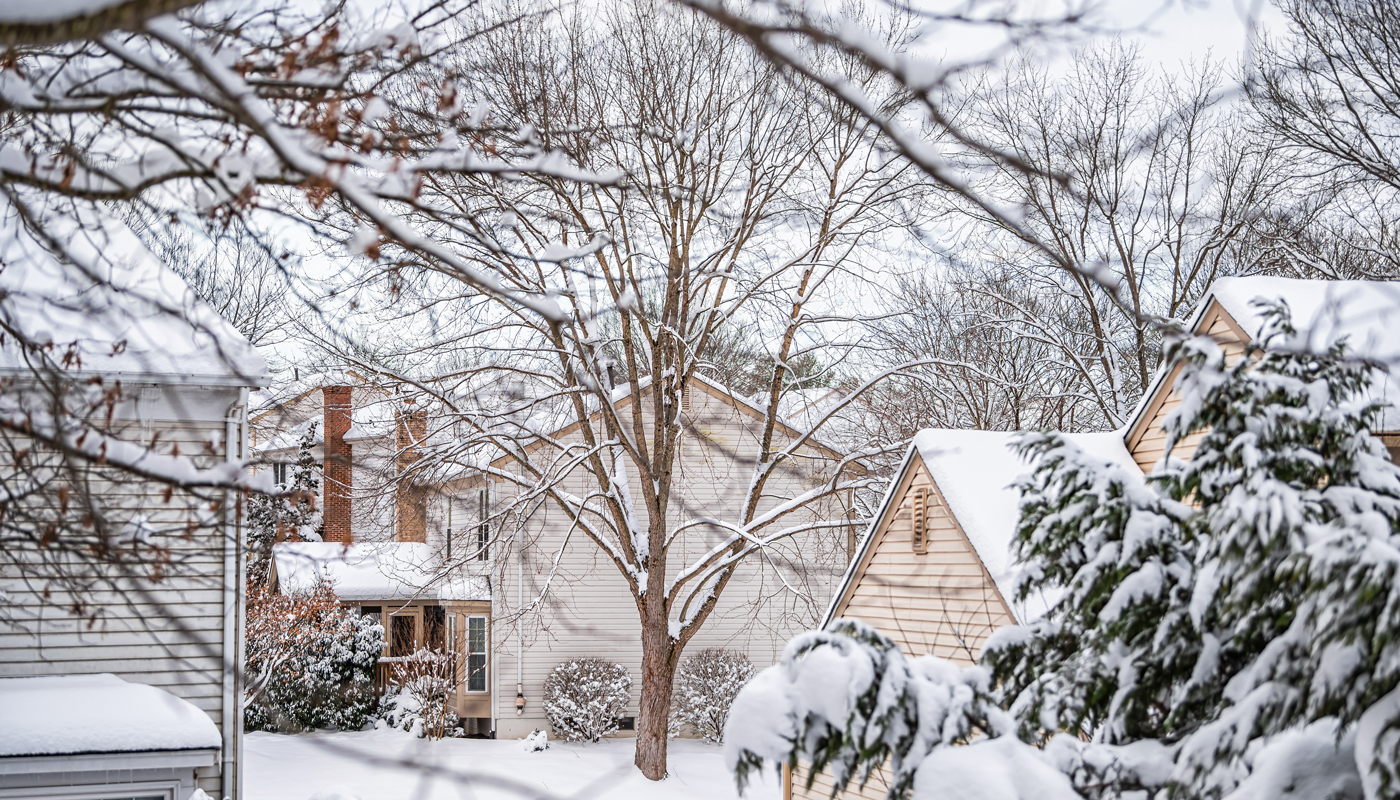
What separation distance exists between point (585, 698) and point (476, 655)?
3489mm

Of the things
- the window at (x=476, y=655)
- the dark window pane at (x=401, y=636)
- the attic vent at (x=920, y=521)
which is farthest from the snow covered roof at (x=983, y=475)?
the dark window pane at (x=401, y=636)

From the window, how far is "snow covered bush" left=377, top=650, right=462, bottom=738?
2.73 ft

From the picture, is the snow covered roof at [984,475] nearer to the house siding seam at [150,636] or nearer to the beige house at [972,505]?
the beige house at [972,505]

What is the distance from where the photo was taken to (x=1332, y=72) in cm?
1623

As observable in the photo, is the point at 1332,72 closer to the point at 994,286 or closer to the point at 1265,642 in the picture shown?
the point at 994,286

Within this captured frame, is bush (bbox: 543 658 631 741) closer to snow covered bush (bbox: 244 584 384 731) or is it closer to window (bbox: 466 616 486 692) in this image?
window (bbox: 466 616 486 692)

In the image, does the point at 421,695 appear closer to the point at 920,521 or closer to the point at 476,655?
the point at 476,655

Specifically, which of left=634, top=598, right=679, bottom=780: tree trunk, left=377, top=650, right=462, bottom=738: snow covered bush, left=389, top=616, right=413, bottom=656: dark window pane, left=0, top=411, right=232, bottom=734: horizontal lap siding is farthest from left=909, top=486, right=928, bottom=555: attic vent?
left=389, top=616, right=413, bottom=656: dark window pane

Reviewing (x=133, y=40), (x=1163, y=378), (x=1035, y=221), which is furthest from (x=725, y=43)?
(x=133, y=40)

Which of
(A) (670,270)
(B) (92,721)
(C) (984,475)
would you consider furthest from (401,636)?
(C) (984,475)

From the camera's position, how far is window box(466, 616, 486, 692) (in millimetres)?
22797

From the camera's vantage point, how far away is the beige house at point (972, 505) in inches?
356

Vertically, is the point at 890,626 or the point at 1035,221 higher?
the point at 1035,221

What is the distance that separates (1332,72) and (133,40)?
1733 centimetres
